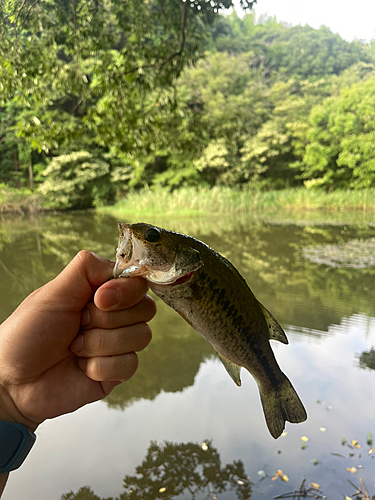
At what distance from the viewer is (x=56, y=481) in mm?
1990

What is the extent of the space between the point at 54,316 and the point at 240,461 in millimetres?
1875

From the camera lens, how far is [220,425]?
8.03 feet

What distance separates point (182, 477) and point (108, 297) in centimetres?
177

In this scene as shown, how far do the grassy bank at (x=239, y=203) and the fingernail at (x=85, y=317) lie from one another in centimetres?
1095

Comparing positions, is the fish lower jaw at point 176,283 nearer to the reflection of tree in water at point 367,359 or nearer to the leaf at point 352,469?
the leaf at point 352,469

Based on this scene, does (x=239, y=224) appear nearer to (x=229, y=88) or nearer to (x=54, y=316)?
(x=54, y=316)

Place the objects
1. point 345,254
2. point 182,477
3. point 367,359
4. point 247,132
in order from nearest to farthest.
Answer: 1. point 182,477
2. point 367,359
3. point 345,254
4. point 247,132

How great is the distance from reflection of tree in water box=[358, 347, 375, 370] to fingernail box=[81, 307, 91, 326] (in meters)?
3.14

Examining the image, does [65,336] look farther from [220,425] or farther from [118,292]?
[220,425]

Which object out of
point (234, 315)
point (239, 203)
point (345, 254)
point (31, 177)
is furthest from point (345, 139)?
point (234, 315)

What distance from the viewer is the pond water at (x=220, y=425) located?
1.96 meters

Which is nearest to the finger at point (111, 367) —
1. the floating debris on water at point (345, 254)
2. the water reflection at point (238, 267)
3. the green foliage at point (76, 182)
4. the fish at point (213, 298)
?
the fish at point (213, 298)

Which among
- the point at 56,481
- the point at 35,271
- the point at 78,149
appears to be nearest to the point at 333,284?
the point at 56,481

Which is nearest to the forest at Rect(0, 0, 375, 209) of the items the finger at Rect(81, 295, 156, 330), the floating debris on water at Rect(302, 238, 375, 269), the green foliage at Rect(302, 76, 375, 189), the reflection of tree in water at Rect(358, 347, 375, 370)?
the green foliage at Rect(302, 76, 375, 189)
